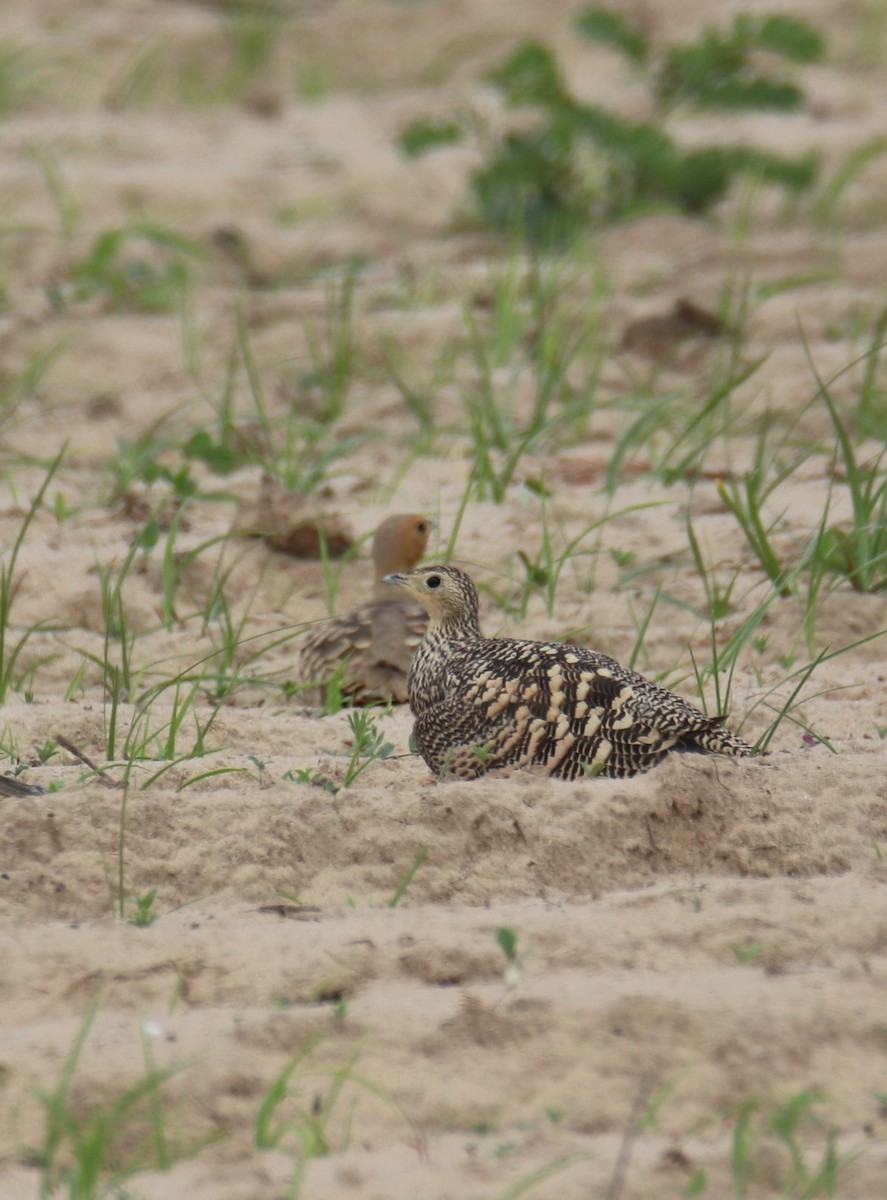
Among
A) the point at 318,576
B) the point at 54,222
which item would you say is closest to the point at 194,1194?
the point at 318,576

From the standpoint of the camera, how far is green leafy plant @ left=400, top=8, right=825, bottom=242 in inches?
322

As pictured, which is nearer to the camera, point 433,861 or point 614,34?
point 433,861

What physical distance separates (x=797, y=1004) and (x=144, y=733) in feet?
6.22

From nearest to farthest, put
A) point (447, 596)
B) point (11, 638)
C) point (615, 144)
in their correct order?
point (447, 596) → point (11, 638) → point (615, 144)

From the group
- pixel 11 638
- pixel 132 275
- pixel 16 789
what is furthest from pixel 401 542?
pixel 132 275

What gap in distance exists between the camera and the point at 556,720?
382cm

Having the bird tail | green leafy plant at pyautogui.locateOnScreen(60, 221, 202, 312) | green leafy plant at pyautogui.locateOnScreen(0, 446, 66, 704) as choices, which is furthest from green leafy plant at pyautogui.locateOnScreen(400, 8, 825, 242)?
the bird tail

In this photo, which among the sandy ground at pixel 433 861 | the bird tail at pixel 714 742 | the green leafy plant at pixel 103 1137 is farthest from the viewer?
the bird tail at pixel 714 742

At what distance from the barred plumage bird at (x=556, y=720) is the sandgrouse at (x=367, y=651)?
0.64 meters

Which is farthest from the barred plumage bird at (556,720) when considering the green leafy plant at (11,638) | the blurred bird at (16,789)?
the green leafy plant at (11,638)

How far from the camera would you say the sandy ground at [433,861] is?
2543 millimetres

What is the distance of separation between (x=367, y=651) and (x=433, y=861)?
1.43 m

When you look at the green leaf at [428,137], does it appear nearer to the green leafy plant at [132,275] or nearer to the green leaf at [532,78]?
the green leaf at [532,78]

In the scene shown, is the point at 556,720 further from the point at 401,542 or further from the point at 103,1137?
the point at 103,1137
